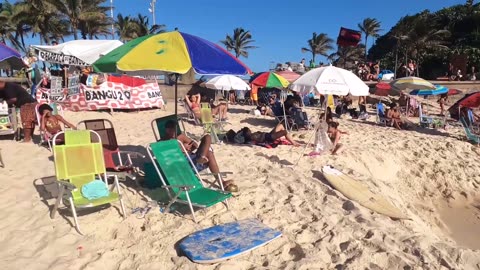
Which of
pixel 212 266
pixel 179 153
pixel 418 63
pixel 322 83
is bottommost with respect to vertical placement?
pixel 212 266

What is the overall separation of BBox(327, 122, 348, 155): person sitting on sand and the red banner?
7.61 meters

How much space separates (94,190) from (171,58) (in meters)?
1.67

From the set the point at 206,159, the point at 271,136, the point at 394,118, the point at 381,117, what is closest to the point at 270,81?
the point at 381,117

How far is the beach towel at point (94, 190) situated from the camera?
4.12m

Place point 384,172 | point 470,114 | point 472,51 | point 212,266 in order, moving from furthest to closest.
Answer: point 472,51, point 470,114, point 384,172, point 212,266

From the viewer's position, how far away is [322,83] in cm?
722

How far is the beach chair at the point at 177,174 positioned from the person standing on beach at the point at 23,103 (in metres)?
4.17

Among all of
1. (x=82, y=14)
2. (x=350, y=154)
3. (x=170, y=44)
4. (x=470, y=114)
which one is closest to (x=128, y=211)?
(x=170, y=44)

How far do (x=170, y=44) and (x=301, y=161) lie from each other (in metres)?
3.41

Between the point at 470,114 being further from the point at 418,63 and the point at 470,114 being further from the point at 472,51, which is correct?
the point at 418,63

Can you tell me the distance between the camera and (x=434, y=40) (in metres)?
29.7

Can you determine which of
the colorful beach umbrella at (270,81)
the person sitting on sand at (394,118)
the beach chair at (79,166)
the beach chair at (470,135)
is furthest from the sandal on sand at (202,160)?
the person sitting on sand at (394,118)

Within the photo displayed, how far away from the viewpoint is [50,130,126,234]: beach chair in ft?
13.6

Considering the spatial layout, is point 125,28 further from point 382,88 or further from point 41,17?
point 382,88
